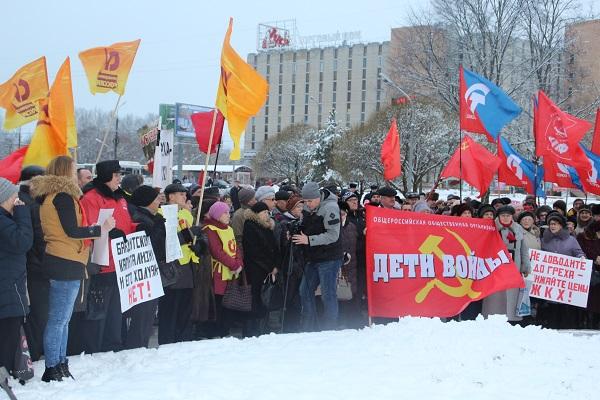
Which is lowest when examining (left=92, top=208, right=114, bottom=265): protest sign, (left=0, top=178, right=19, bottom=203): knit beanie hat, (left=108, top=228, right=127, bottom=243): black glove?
(left=92, top=208, right=114, bottom=265): protest sign

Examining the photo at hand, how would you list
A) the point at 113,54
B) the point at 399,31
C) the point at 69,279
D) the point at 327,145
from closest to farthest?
the point at 69,279 < the point at 113,54 < the point at 399,31 < the point at 327,145

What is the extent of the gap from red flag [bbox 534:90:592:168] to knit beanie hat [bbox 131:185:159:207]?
25.5 ft

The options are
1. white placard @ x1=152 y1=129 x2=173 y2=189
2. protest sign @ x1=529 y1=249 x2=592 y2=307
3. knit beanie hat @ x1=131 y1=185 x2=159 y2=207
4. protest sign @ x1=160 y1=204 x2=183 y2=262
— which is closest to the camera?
protest sign @ x1=160 y1=204 x2=183 y2=262

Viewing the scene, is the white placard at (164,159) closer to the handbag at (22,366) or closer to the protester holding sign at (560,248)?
the handbag at (22,366)

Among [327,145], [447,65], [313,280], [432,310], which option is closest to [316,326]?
[313,280]

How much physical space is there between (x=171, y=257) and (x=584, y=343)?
172 inches

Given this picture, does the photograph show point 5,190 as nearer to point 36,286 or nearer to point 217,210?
point 36,286

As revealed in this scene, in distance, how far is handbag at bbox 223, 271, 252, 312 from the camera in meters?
7.65

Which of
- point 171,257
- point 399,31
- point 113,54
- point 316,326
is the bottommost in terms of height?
point 316,326

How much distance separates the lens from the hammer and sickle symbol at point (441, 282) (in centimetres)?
759

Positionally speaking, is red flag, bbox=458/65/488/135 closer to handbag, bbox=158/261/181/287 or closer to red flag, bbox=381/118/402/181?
red flag, bbox=381/118/402/181

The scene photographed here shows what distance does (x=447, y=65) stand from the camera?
1177 inches

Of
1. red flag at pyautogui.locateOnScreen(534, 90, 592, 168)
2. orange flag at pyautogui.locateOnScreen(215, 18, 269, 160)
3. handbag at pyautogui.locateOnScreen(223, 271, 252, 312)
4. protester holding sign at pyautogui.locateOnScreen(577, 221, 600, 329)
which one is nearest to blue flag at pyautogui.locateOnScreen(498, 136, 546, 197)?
red flag at pyautogui.locateOnScreen(534, 90, 592, 168)

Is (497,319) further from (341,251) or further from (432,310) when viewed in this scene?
(341,251)
